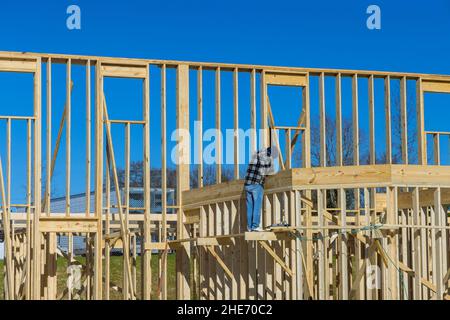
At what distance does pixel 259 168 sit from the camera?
48.5 feet

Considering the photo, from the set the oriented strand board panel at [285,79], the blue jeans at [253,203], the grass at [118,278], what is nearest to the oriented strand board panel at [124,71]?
the oriented strand board panel at [285,79]

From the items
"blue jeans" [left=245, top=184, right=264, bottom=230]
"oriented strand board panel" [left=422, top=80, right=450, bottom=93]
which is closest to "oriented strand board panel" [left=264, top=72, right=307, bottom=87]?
"oriented strand board panel" [left=422, top=80, right=450, bottom=93]

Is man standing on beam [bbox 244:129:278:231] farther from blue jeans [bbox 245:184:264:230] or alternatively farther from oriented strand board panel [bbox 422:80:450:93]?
oriented strand board panel [bbox 422:80:450:93]

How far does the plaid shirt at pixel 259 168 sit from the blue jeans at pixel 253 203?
0.10m

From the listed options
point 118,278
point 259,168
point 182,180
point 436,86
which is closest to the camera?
point 259,168

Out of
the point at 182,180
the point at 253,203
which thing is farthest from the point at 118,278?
the point at 253,203

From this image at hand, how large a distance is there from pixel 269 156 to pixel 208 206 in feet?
8.63

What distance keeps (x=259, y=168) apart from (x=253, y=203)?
1.89ft

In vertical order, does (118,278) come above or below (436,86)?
below

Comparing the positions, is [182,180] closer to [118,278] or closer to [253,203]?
[253,203]

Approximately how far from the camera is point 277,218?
47.8ft
